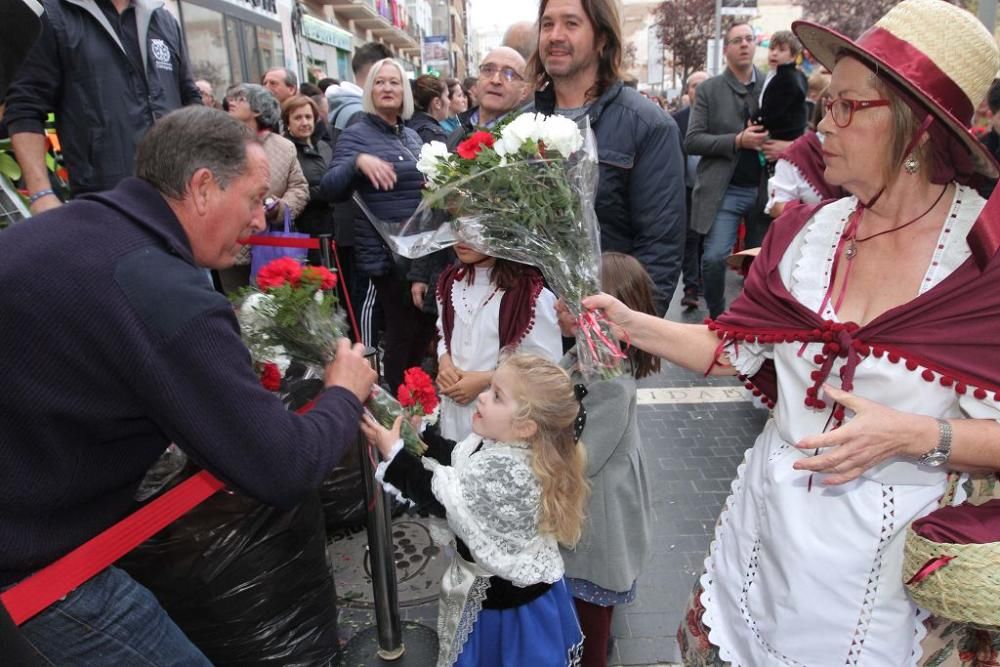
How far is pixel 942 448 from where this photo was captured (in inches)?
53.5

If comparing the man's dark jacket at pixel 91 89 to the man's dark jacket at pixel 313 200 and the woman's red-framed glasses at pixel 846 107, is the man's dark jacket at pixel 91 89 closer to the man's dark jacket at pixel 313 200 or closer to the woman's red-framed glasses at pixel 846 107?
the man's dark jacket at pixel 313 200

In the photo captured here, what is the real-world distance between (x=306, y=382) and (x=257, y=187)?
126 centimetres

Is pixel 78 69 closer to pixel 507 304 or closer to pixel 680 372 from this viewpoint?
pixel 507 304

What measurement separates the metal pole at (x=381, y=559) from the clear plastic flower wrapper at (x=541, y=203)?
0.71 metres

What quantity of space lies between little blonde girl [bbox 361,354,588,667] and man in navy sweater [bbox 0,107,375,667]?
16.3 inches

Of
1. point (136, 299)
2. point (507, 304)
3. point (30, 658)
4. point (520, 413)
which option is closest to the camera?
point (30, 658)

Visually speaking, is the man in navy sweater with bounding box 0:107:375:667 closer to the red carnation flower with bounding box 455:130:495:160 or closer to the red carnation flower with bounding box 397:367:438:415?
the red carnation flower with bounding box 397:367:438:415

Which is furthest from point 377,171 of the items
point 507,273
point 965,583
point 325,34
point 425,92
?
point 325,34

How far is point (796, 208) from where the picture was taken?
181 centimetres

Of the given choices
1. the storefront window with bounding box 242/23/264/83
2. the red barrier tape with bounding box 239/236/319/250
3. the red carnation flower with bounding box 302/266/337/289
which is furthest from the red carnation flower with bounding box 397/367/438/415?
the storefront window with bounding box 242/23/264/83

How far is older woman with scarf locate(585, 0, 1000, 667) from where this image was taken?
4.45 feet

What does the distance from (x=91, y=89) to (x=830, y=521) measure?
3.24m

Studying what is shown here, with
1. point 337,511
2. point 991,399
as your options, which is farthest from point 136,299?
point 337,511

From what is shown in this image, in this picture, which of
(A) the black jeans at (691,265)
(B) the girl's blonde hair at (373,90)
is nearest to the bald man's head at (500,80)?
(B) the girl's blonde hair at (373,90)
